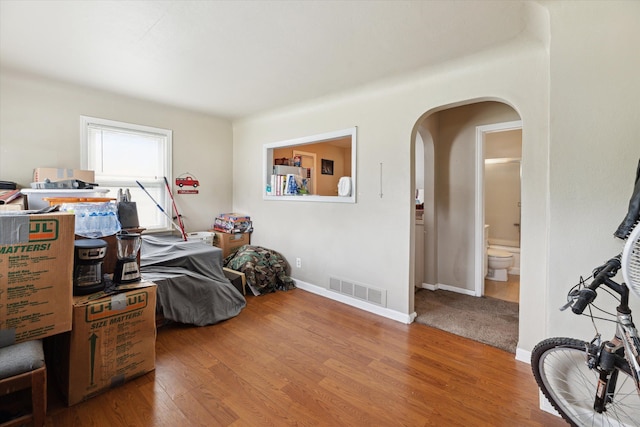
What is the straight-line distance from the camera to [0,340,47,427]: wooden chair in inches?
49.6

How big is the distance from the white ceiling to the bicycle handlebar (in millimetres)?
1522

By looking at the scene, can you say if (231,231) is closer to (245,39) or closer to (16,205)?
(16,205)

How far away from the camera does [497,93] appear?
2.32 metres

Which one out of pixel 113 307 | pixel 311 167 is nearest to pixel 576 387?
pixel 113 307

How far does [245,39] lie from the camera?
212 cm

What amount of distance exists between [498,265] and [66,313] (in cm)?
481

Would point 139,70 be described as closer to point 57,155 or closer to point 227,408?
point 57,155

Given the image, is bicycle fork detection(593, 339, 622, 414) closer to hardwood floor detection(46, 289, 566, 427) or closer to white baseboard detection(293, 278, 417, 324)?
hardwood floor detection(46, 289, 566, 427)

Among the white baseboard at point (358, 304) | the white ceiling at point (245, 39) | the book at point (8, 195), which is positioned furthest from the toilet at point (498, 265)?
the book at point (8, 195)

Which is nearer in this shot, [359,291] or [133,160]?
[359,291]

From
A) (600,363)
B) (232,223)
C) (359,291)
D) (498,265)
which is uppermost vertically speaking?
(232,223)

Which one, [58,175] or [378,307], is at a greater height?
[58,175]

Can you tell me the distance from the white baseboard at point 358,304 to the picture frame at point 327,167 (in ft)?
8.55

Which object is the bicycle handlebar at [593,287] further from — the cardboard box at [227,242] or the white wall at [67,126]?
the white wall at [67,126]
